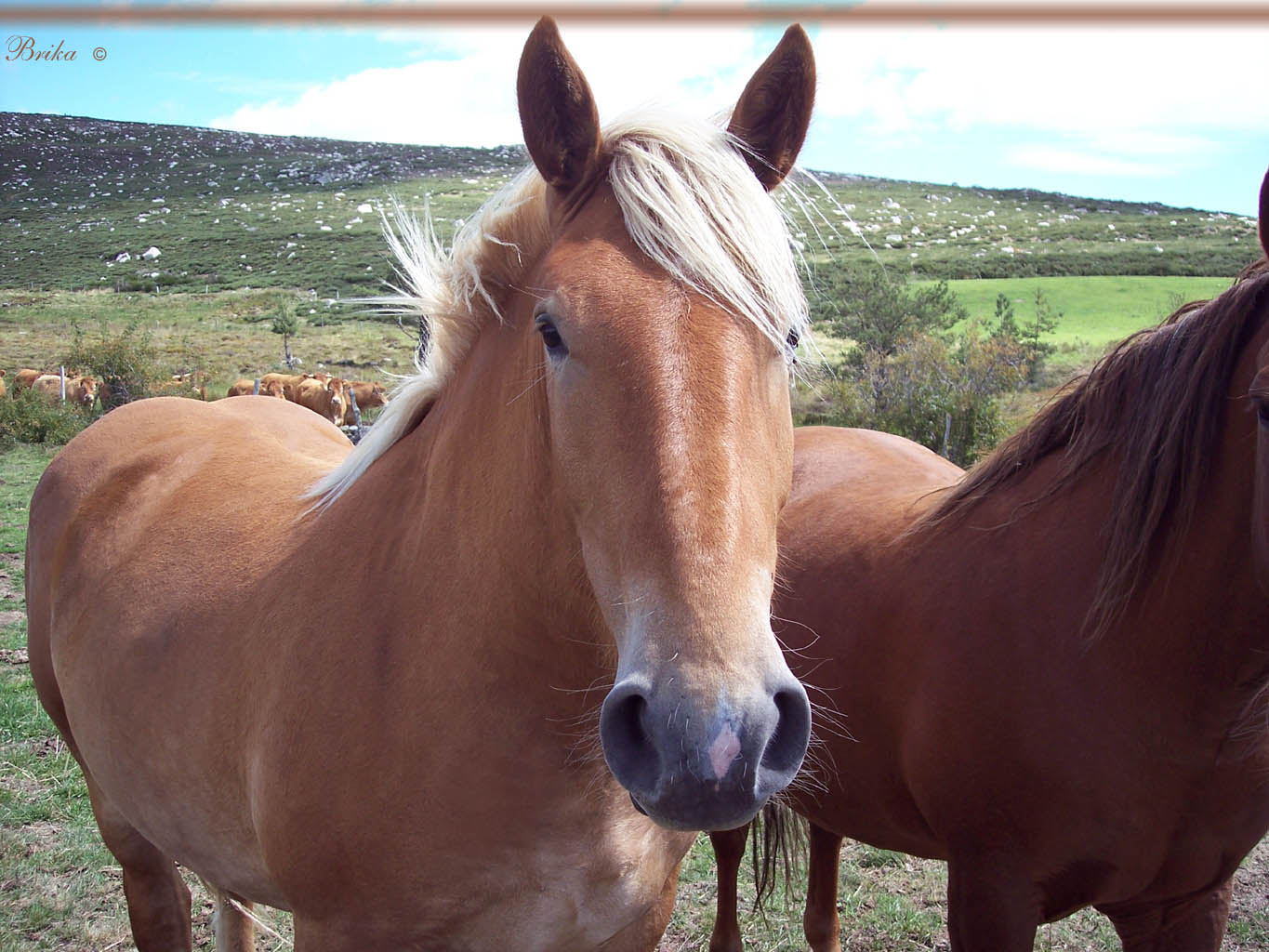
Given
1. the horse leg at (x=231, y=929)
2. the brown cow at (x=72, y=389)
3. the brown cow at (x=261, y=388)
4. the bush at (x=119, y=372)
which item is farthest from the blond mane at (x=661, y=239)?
the brown cow at (x=72, y=389)

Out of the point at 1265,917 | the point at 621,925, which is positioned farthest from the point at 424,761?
the point at 1265,917

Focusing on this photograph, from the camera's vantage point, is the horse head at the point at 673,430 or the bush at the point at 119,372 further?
the bush at the point at 119,372

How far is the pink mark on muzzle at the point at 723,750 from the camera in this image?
40.5 inches

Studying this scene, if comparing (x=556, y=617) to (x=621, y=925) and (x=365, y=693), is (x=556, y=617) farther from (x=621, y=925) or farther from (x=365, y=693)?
(x=621, y=925)

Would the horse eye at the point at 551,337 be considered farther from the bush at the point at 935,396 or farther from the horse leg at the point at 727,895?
the bush at the point at 935,396

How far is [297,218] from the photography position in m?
62.9

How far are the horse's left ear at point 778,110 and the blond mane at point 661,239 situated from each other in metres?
0.06

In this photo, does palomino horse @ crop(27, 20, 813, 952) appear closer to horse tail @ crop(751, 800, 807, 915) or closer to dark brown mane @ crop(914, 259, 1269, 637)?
dark brown mane @ crop(914, 259, 1269, 637)

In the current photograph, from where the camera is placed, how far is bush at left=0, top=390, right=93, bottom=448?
54.6ft

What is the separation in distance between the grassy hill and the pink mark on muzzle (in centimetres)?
3450

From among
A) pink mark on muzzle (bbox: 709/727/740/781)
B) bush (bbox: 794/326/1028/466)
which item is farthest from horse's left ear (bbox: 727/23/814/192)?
bush (bbox: 794/326/1028/466)

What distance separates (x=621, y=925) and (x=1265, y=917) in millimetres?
3285

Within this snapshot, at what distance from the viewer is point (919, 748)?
7.98ft

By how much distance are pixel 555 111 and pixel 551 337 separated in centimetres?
42
